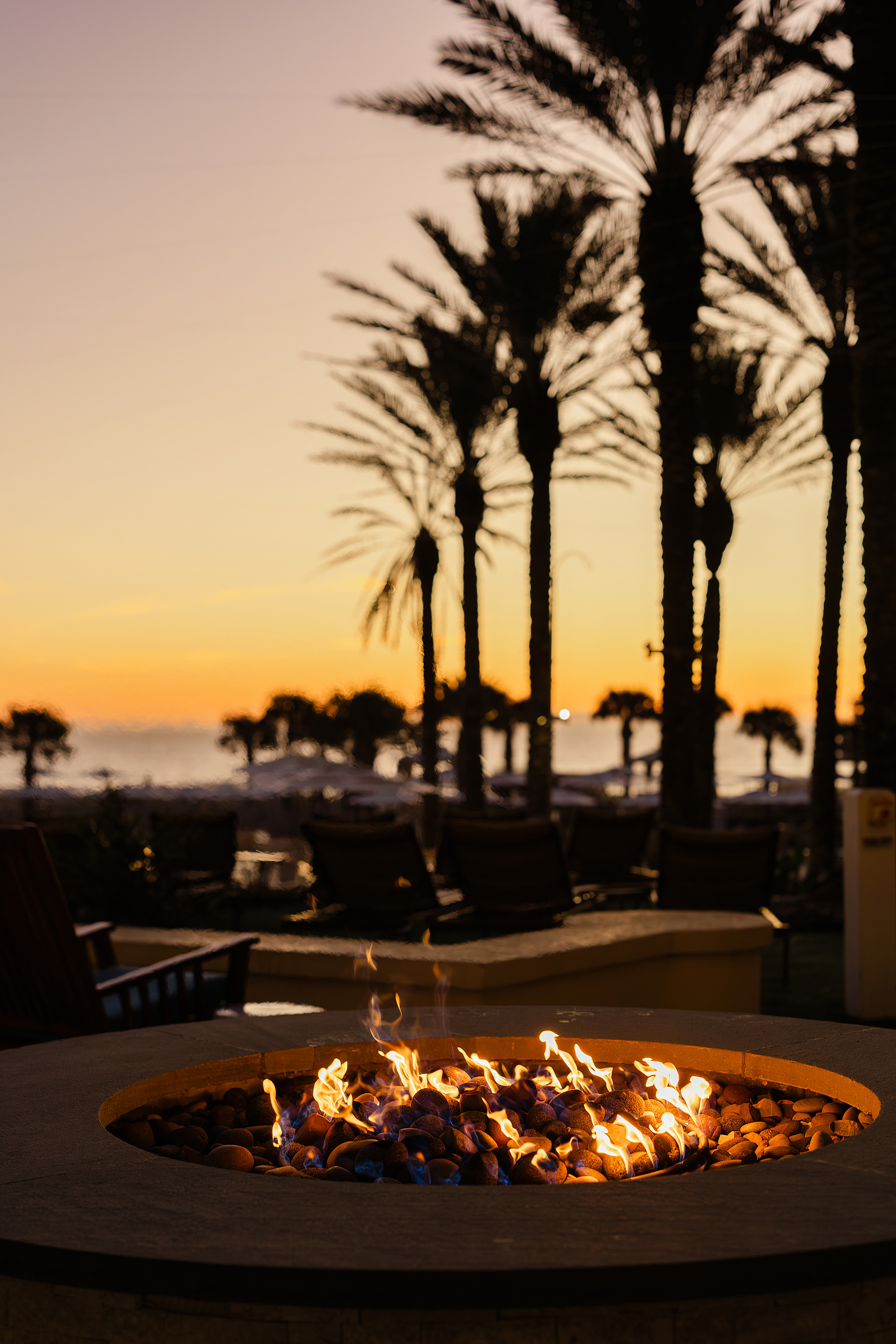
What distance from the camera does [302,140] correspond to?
11.0 meters

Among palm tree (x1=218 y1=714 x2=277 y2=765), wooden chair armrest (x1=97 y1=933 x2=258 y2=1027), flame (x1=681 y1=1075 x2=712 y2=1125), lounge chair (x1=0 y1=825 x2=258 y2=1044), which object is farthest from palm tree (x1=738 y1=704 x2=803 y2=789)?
Result: flame (x1=681 y1=1075 x2=712 y2=1125)

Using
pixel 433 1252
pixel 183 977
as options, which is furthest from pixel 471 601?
pixel 433 1252

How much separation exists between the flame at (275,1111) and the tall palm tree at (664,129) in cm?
1012

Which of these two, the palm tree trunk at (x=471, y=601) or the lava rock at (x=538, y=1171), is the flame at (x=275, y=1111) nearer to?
the lava rock at (x=538, y=1171)

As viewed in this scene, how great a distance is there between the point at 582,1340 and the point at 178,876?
699 centimetres

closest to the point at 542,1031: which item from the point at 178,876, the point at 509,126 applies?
the point at 178,876

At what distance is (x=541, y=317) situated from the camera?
17.4m

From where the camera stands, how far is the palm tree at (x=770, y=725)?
235 feet

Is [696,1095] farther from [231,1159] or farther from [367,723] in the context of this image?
[367,723]

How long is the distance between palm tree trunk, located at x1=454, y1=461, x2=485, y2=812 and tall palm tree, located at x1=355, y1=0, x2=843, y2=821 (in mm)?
8598

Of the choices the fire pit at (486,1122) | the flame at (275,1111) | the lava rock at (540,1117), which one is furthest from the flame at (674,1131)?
the flame at (275,1111)

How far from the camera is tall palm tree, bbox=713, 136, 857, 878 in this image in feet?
56.4

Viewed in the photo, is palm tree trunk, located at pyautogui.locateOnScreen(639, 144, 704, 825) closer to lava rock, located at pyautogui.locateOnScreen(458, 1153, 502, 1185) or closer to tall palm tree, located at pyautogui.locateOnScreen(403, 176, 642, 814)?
tall palm tree, located at pyautogui.locateOnScreen(403, 176, 642, 814)

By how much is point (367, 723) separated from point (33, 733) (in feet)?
66.2
